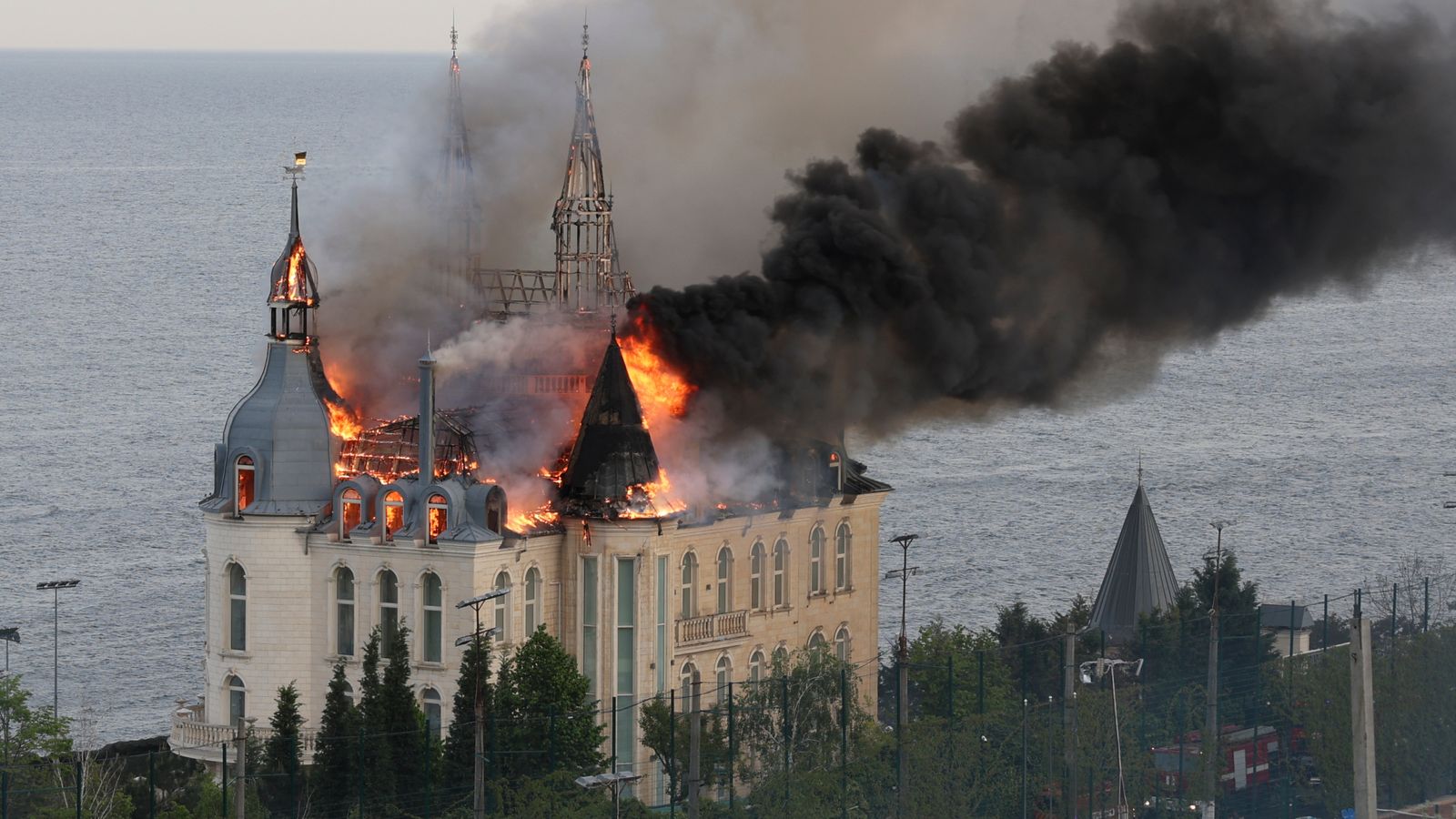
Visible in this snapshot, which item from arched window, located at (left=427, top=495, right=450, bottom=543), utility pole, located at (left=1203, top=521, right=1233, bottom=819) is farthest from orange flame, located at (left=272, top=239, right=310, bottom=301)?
utility pole, located at (left=1203, top=521, right=1233, bottom=819)

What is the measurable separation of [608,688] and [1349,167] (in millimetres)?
28572

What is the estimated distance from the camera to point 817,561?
8806cm

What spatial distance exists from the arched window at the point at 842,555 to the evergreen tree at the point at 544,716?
13.3 metres

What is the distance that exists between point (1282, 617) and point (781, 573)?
2603 cm

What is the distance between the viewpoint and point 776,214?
9088 centimetres

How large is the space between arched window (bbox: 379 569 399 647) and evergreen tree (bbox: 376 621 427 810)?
346 cm

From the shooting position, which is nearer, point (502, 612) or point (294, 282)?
point (502, 612)

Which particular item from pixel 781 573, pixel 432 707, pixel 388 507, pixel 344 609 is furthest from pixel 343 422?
pixel 781 573

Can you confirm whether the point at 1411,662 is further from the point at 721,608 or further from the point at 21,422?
the point at 21,422

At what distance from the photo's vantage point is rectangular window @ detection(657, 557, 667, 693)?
8125 cm

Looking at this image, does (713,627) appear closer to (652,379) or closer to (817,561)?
(817,561)

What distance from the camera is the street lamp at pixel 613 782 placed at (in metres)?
66.1

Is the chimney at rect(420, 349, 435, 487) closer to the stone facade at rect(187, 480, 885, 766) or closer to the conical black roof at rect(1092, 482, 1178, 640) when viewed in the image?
the stone facade at rect(187, 480, 885, 766)

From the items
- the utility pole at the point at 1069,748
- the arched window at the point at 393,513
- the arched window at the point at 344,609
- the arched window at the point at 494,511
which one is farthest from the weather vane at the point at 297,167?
the utility pole at the point at 1069,748
